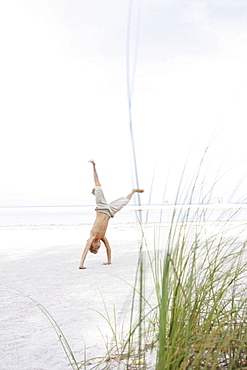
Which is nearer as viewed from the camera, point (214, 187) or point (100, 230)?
point (214, 187)

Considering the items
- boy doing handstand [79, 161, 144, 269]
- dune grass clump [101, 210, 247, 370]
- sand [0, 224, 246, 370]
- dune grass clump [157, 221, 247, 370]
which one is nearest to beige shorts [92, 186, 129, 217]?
boy doing handstand [79, 161, 144, 269]

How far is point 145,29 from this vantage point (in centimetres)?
111

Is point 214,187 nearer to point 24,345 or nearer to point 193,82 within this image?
point 193,82

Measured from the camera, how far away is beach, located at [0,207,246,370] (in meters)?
2.34

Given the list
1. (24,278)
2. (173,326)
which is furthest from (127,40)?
(24,278)

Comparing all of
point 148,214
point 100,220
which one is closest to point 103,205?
point 100,220

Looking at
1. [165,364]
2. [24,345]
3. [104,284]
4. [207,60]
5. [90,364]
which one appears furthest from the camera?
[104,284]

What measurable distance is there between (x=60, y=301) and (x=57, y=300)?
0.06 meters

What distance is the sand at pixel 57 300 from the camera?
7.79 ft

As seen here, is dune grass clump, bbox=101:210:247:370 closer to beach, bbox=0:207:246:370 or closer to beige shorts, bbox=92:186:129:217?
beach, bbox=0:207:246:370

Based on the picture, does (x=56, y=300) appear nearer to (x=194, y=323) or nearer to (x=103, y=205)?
(x=103, y=205)

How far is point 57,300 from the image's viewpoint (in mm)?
3623

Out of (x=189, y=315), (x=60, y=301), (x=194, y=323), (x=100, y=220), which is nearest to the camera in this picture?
(x=189, y=315)

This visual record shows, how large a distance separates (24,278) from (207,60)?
13.0 ft
